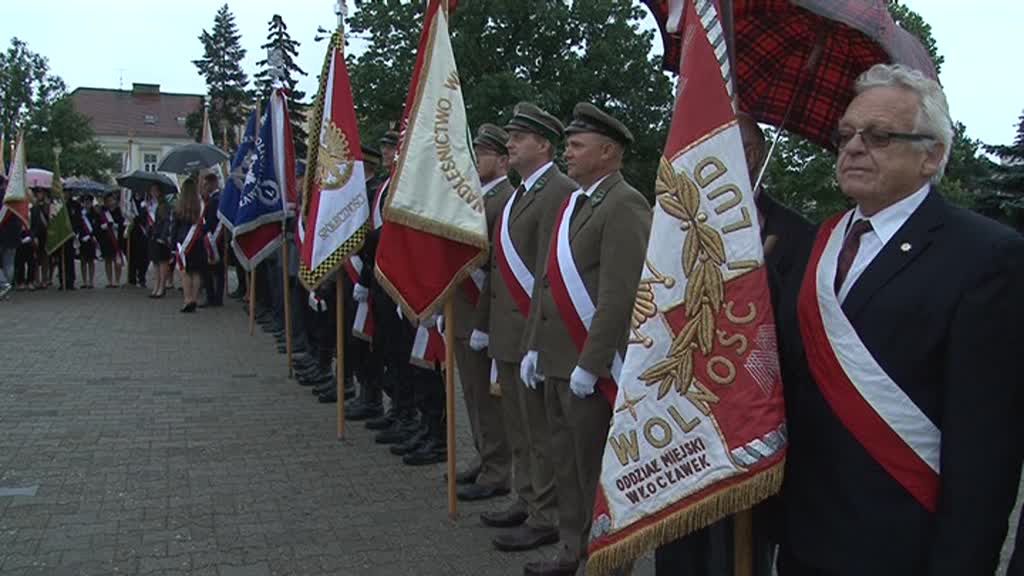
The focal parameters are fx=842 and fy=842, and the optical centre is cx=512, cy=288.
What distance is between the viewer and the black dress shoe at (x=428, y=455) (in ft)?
19.4

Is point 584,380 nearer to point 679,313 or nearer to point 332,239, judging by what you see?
point 679,313

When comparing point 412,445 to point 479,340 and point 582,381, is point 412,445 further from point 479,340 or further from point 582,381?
point 582,381

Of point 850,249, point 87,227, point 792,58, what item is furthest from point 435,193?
point 87,227

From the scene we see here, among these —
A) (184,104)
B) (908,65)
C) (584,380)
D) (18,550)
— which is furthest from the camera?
(184,104)

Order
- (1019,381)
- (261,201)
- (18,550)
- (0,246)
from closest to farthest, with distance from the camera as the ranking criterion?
(1019,381) < (18,550) < (261,201) < (0,246)

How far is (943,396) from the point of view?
1929mm

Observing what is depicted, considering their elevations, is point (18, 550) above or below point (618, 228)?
below

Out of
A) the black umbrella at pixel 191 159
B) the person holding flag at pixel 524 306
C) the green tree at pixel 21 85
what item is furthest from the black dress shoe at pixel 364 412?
the green tree at pixel 21 85

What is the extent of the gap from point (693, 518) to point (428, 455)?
3.95 m

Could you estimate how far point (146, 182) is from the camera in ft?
54.1

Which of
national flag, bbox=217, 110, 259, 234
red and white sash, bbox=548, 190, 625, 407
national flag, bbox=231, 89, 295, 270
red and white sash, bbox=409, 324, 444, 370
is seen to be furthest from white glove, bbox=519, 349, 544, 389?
national flag, bbox=217, 110, 259, 234

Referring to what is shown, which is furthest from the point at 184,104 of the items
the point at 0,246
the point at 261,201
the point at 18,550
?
the point at 18,550

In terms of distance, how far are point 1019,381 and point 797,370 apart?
52 cm

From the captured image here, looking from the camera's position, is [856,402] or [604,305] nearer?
[856,402]
